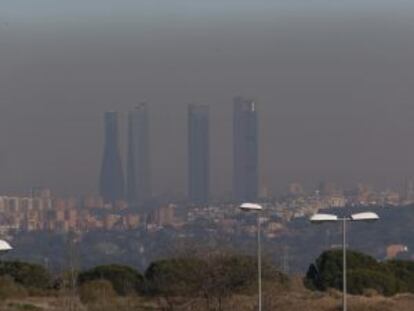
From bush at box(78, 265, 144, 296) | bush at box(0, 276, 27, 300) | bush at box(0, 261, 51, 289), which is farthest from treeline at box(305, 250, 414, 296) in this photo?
bush at box(0, 276, 27, 300)

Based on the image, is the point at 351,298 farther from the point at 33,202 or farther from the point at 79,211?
the point at 33,202

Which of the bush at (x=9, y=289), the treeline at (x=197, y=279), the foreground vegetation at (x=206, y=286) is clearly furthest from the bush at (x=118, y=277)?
the bush at (x=9, y=289)

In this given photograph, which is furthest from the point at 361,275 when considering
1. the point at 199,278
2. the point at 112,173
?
the point at 112,173

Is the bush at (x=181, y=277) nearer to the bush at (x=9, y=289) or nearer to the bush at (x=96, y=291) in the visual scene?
the bush at (x=96, y=291)

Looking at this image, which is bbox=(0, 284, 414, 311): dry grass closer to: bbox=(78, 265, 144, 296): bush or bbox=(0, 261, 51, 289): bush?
bbox=(78, 265, 144, 296): bush

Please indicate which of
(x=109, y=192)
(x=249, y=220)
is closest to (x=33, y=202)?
(x=109, y=192)
